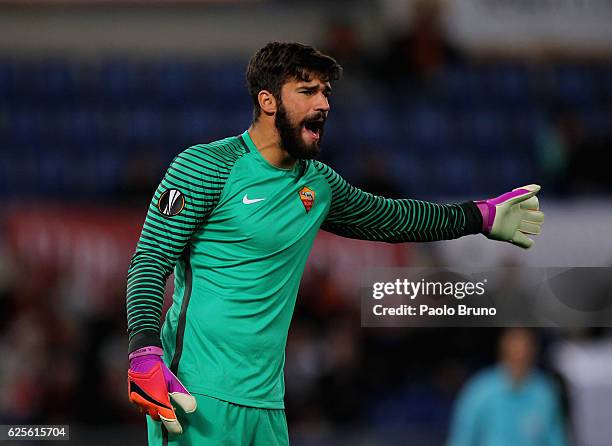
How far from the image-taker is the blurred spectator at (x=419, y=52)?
10.6 metres

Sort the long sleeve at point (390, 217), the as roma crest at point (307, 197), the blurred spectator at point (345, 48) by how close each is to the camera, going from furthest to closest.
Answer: the blurred spectator at point (345, 48), the long sleeve at point (390, 217), the as roma crest at point (307, 197)

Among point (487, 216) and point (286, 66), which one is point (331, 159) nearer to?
point (487, 216)

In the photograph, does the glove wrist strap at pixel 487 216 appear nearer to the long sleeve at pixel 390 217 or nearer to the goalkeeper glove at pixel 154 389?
the long sleeve at pixel 390 217

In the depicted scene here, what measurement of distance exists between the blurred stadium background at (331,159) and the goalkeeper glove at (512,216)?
2.41 meters

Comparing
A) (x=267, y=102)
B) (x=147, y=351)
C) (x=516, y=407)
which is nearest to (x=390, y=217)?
(x=267, y=102)

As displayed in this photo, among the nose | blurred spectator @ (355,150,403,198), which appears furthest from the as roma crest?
blurred spectator @ (355,150,403,198)

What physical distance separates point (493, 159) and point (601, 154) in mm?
1072

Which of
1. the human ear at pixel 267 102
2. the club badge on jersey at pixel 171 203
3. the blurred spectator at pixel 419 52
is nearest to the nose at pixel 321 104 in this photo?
the human ear at pixel 267 102

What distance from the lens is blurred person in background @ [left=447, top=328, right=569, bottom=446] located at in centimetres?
592

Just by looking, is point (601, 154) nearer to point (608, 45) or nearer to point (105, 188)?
point (608, 45)

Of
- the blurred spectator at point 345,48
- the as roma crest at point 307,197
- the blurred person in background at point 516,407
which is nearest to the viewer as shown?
the as roma crest at point 307,197

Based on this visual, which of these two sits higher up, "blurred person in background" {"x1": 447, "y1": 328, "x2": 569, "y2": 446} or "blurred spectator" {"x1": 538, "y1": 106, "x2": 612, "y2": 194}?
"blurred spectator" {"x1": 538, "y1": 106, "x2": 612, "y2": 194}

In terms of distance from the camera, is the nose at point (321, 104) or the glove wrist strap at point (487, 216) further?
the glove wrist strap at point (487, 216)

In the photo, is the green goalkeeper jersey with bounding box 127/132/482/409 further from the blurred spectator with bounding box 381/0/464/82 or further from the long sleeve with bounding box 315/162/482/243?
the blurred spectator with bounding box 381/0/464/82
